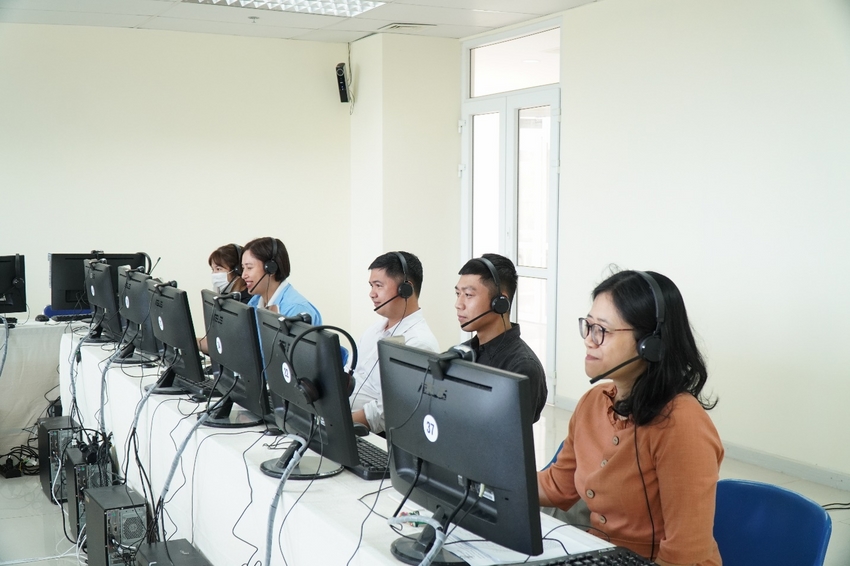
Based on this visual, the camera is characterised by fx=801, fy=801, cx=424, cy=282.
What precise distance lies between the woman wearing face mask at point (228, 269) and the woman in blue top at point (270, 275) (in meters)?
0.52

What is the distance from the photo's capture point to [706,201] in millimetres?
4660

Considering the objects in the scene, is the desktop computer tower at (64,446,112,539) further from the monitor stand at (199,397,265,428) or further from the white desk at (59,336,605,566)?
the monitor stand at (199,397,265,428)

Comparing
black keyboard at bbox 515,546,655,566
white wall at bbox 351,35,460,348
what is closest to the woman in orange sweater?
black keyboard at bbox 515,546,655,566

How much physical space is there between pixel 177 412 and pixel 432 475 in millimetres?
1397

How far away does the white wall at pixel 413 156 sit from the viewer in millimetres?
6625

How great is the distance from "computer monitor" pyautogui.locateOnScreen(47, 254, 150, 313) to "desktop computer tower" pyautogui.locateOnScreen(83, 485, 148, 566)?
2.17 m

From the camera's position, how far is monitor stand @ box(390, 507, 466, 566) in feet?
5.08

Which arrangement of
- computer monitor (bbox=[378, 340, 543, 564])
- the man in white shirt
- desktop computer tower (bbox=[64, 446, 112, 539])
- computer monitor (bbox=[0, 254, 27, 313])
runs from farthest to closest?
1. computer monitor (bbox=[0, 254, 27, 313])
2. desktop computer tower (bbox=[64, 446, 112, 539])
3. the man in white shirt
4. computer monitor (bbox=[378, 340, 543, 564])

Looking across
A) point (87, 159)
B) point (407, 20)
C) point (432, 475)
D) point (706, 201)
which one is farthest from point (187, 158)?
point (432, 475)

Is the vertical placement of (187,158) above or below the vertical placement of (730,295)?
above

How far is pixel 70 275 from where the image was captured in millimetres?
4727

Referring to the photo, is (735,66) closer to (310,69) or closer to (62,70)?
(310,69)

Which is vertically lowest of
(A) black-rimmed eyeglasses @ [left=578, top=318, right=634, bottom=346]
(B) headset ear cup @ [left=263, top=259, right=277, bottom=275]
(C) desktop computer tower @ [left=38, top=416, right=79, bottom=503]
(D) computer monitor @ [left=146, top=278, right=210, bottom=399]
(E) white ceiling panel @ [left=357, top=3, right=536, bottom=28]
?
(C) desktop computer tower @ [left=38, top=416, right=79, bottom=503]

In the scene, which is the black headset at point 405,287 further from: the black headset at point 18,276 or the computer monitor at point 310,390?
the black headset at point 18,276
